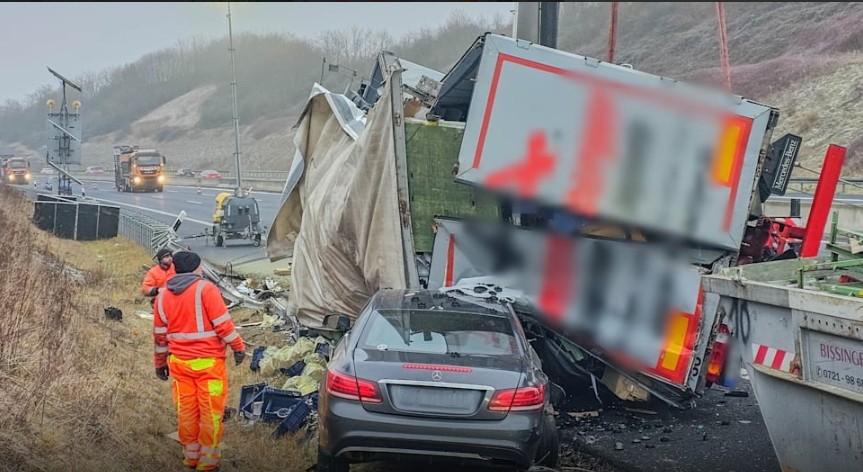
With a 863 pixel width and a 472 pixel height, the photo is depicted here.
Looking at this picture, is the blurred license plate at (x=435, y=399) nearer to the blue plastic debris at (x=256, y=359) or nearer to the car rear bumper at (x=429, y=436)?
the car rear bumper at (x=429, y=436)

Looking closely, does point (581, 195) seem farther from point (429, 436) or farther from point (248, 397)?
point (248, 397)

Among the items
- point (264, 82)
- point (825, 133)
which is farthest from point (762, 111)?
point (264, 82)

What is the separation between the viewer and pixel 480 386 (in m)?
4.14

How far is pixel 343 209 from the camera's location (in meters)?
8.29

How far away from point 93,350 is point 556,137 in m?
4.46

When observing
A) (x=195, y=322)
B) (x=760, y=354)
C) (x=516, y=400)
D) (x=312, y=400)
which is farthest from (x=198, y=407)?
(x=760, y=354)

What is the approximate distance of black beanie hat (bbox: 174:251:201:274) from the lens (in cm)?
497

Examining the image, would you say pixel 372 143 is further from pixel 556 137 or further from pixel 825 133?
pixel 825 133

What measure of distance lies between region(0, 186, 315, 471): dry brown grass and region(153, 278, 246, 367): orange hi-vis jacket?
74 cm

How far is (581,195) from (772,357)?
91.6 inches

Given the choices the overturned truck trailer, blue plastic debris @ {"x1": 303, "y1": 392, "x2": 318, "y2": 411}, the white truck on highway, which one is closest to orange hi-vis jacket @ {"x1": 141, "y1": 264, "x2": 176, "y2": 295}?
the overturned truck trailer

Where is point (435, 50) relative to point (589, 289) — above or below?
above

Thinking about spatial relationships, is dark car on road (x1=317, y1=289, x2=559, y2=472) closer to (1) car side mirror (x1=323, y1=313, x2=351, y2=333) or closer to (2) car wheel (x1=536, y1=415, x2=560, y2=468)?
(2) car wheel (x1=536, y1=415, x2=560, y2=468)

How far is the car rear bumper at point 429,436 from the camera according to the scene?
4055 millimetres
